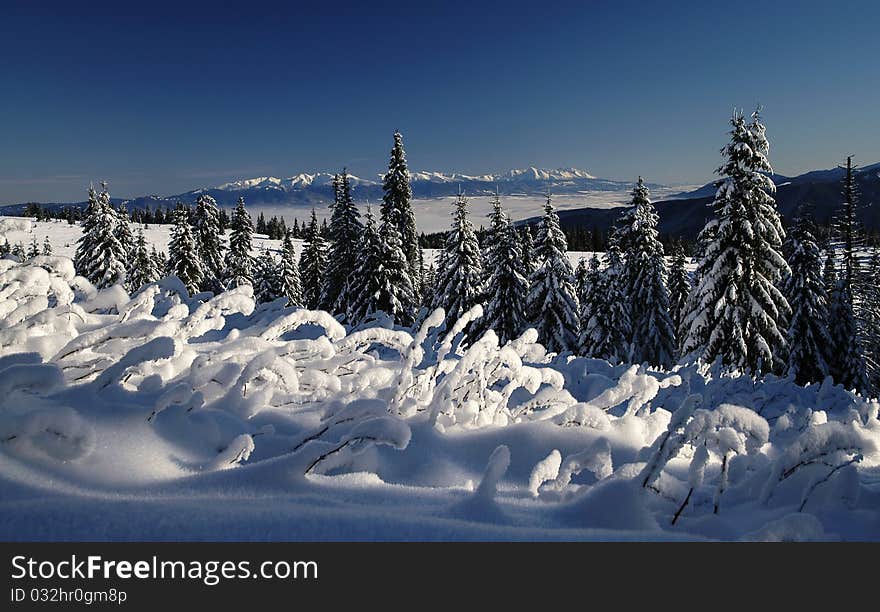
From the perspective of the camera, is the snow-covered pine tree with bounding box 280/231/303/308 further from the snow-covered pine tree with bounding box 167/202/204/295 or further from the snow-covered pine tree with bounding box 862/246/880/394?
the snow-covered pine tree with bounding box 862/246/880/394

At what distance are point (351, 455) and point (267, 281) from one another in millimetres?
44315

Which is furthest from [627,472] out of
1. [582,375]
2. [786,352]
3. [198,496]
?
[786,352]

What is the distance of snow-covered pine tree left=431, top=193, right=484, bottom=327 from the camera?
92.2ft

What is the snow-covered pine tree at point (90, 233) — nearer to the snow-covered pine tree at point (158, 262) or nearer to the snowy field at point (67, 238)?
the snow-covered pine tree at point (158, 262)

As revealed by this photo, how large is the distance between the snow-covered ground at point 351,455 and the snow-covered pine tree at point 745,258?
18.9 metres

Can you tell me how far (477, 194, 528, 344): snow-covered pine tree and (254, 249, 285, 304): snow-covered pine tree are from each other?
69.9 ft

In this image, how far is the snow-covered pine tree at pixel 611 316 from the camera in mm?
27156

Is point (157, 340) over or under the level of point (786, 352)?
over

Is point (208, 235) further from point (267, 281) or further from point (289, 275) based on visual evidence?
point (289, 275)

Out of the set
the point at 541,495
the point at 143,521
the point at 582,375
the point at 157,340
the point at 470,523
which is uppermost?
the point at 157,340

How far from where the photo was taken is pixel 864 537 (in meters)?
1.59

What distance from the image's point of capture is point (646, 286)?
27766mm

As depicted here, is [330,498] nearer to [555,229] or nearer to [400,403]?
[400,403]
